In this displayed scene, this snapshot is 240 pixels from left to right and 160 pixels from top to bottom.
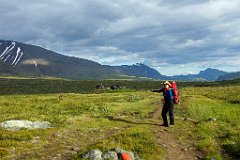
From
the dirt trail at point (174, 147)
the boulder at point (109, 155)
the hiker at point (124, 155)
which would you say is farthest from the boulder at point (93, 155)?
the dirt trail at point (174, 147)

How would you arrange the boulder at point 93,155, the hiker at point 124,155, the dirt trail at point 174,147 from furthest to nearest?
the dirt trail at point 174,147 → the hiker at point 124,155 → the boulder at point 93,155

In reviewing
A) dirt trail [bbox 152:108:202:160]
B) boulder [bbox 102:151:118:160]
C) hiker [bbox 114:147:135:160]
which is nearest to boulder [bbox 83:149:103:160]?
boulder [bbox 102:151:118:160]

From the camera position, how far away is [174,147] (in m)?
18.3

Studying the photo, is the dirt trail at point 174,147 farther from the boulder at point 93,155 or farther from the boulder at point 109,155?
the boulder at point 93,155

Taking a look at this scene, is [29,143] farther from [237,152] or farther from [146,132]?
[237,152]

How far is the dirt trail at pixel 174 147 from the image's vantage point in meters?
16.8

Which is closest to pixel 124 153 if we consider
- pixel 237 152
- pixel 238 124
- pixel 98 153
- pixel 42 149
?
pixel 98 153

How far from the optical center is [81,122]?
84.7 feet

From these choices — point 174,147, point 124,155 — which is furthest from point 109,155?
point 174,147

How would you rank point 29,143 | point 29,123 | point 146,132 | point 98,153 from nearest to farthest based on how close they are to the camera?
1. point 98,153
2. point 29,143
3. point 146,132
4. point 29,123

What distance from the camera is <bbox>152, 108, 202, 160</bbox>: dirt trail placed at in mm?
16844

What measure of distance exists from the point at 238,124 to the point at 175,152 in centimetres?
953

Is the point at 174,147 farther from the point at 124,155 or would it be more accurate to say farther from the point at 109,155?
the point at 109,155

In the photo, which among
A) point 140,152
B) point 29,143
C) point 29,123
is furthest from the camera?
point 29,123
